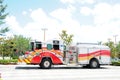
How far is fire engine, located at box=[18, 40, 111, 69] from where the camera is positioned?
29125 mm

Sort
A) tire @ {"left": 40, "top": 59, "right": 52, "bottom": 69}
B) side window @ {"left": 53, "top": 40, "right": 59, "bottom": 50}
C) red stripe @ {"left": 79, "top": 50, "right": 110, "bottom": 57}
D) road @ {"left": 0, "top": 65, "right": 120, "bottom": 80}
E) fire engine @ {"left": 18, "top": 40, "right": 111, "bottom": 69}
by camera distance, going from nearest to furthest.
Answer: road @ {"left": 0, "top": 65, "right": 120, "bottom": 80}
fire engine @ {"left": 18, "top": 40, "right": 111, "bottom": 69}
tire @ {"left": 40, "top": 59, "right": 52, "bottom": 69}
side window @ {"left": 53, "top": 40, "right": 59, "bottom": 50}
red stripe @ {"left": 79, "top": 50, "right": 110, "bottom": 57}

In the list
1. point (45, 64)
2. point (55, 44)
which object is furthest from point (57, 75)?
point (55, 44)

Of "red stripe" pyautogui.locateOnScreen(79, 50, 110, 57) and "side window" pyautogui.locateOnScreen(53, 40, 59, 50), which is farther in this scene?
"red stripe" pyautogui.locateOnScreen(79, 50, 110, 57)

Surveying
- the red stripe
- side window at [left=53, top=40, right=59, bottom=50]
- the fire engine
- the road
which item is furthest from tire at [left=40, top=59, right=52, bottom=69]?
the road

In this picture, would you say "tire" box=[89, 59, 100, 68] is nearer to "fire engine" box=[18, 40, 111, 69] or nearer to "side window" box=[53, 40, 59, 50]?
"fire engine" box=[18, 40, 111, 69]

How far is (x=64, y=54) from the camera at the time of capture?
30375 millimetres

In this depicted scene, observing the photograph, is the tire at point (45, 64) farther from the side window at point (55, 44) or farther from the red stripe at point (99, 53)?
the red stripe at point (99, 53)

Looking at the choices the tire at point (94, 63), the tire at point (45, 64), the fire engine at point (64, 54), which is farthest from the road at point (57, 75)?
the tire at point (94, 63)

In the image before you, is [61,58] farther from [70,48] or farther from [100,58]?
[100,58]

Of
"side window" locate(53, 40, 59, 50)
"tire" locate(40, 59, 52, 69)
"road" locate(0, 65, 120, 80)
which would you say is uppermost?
"side window" locate(53, 40, 59, 50)

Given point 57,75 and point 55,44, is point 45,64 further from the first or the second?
point 57,75

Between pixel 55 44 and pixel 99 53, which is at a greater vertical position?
pixel 55 44

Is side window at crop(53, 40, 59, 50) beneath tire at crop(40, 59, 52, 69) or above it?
above

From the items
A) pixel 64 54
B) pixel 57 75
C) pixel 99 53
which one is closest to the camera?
pixel 57 75
